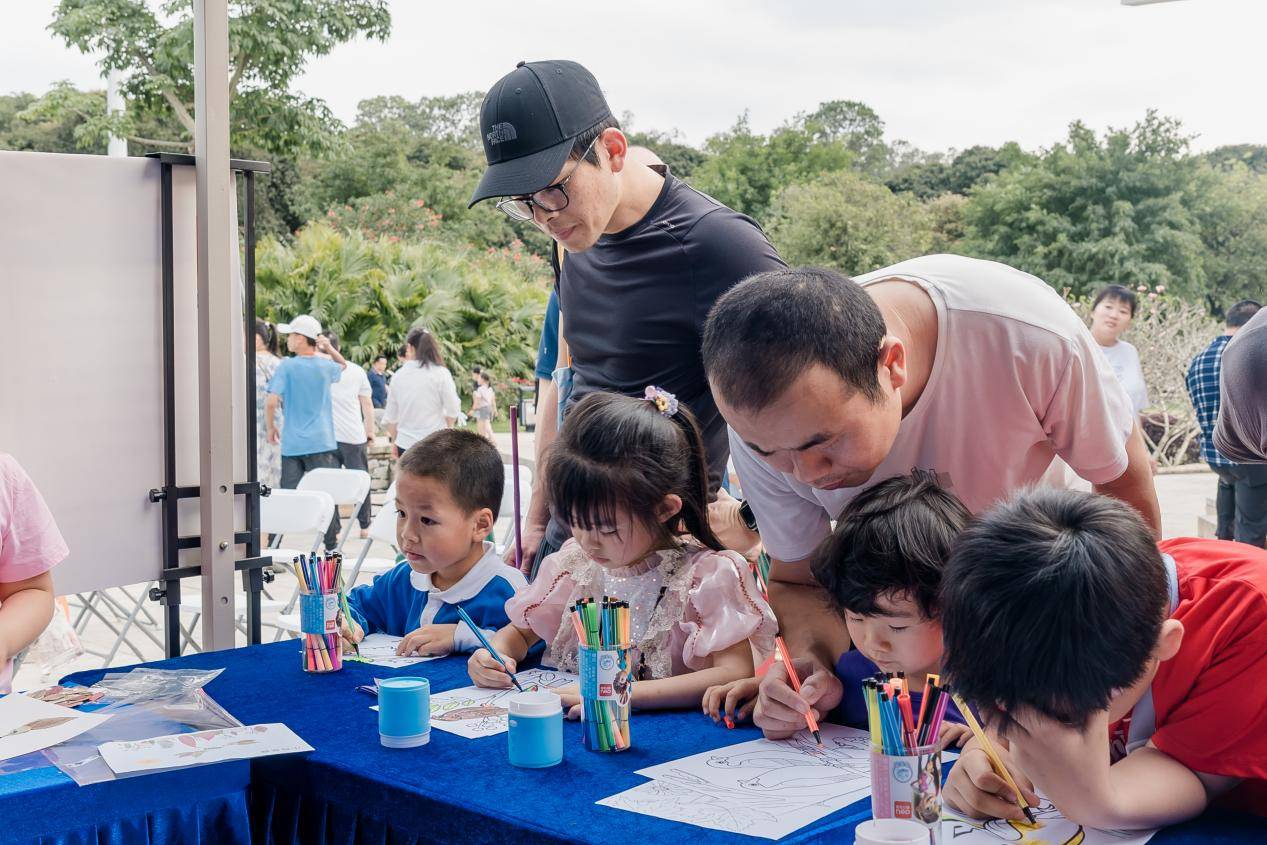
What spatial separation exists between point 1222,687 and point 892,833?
0.39 meters

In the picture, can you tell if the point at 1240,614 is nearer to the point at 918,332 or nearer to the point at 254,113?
the point at 918,332

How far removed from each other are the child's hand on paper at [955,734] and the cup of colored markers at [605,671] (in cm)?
41

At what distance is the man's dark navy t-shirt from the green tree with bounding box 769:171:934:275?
17.8 m

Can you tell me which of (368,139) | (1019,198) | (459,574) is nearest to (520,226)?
(368,139)

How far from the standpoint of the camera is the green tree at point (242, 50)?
11188 mm

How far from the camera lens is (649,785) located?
4.33 ft

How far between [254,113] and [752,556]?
1105 cm

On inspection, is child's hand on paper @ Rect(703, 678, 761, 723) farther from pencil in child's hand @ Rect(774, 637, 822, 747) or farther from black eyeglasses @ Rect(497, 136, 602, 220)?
black eyeglasses @ Rect(497, 136, 602, 220)

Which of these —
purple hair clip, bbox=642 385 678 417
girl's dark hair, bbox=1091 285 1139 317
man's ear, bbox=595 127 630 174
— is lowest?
purple hair clip, bbox=642 385 678 417

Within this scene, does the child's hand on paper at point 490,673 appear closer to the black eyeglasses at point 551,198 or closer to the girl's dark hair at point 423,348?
the black eyeglasses at point 551,198

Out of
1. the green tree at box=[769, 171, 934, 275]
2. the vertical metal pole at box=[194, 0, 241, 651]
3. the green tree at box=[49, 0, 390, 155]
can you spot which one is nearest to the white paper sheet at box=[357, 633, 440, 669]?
the vertical metal pole at box=[194, 0, 241, 651]

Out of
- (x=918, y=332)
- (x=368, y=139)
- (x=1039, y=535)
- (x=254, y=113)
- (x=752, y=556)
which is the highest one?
(x=368, y=139)

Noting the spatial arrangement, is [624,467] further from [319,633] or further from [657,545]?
[319,633]

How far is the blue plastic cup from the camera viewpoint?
1.47 m
